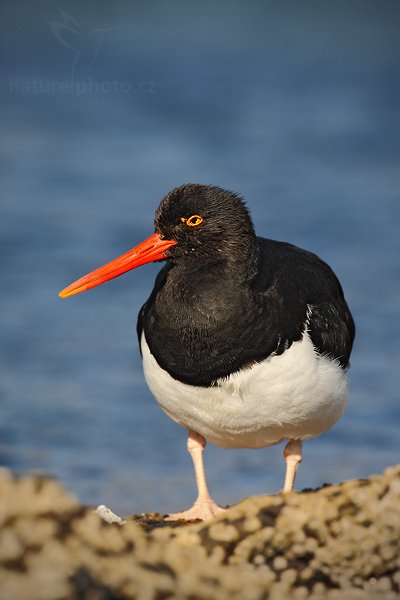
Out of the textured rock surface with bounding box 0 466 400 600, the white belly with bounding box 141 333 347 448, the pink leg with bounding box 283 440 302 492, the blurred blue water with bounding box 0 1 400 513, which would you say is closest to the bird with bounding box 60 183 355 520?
the white belly with bounding box 141 333 347 448

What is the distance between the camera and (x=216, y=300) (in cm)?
520

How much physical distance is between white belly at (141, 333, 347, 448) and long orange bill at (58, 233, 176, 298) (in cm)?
42

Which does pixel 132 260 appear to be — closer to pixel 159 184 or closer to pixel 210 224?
pixel 210 224

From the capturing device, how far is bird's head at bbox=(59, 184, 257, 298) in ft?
17.1

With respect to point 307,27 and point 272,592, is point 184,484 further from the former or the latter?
point 307,27

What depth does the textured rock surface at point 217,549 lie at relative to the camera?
2.45 meters

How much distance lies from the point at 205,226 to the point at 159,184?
348 inches

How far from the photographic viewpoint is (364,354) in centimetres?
1066

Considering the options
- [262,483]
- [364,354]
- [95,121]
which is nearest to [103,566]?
[262,483]

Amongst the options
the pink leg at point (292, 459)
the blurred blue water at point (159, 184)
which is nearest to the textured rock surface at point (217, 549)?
the pink leg at point (292, 459)

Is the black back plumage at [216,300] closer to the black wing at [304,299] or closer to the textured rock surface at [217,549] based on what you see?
the black wing at [304,299]

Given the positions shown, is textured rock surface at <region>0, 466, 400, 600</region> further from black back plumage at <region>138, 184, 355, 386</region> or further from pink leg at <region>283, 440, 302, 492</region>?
pink leg at <region>283, 440, 302, 492</region>

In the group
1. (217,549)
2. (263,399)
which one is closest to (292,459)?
(263,399)

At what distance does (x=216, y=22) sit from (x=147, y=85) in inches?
144
